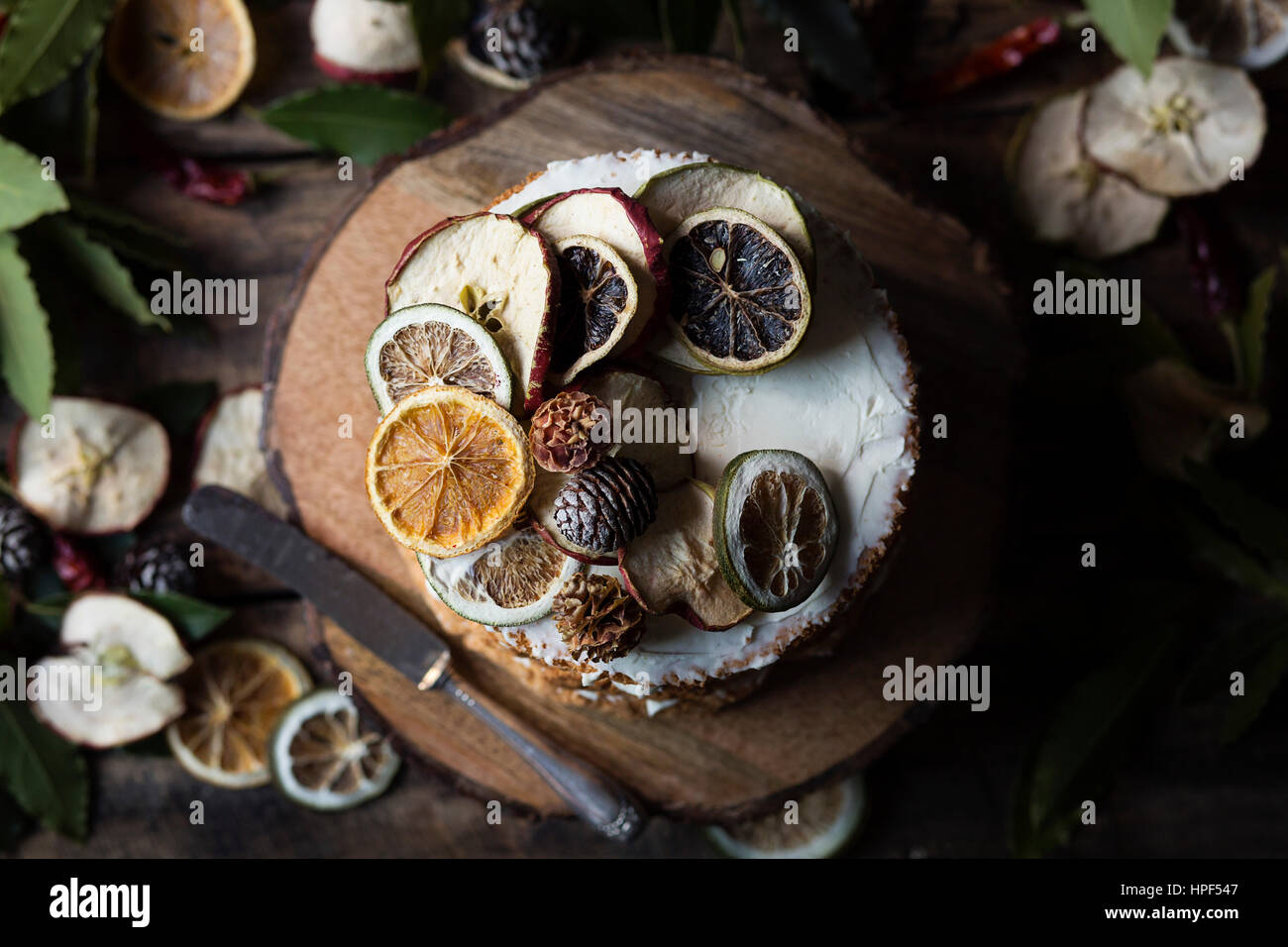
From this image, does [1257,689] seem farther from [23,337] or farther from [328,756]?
[23,337]

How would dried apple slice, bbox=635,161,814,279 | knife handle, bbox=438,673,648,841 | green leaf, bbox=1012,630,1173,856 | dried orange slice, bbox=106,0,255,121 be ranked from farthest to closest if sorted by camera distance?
dried orange slice, bbox=106,0,255,121 < green leaf, bbox=1012,630,1173,856 < knife handle, bbox=438,673,648,841 < dried apple slice, bbox=635,161,814,279

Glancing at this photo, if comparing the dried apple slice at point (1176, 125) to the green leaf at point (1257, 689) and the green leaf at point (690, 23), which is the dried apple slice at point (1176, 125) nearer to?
the green leaf at point (690, 23)

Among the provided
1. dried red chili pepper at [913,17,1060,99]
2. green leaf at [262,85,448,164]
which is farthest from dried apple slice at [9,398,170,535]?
dried red chili pepper at [913,17,1060,99]

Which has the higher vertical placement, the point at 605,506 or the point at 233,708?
the point at 605,506

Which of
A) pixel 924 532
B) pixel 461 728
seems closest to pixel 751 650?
pixel 924 532

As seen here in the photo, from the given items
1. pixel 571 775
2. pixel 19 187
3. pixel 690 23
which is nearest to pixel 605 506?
pixel 571 775

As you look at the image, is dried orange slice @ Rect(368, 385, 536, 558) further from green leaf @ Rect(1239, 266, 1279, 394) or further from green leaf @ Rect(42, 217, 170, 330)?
green leaf @ Rect(1239, 266, 1279, 394)

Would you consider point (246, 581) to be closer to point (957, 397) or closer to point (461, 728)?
point (461, 728)
